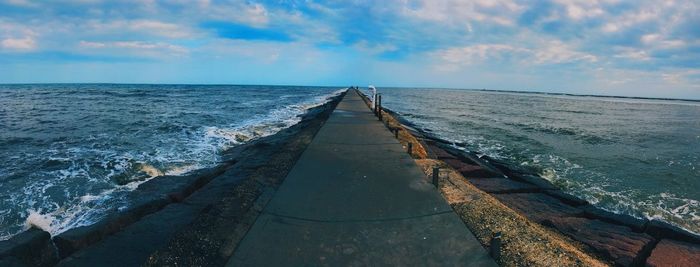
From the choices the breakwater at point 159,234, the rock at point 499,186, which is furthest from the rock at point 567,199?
the breakwater at point 159,234

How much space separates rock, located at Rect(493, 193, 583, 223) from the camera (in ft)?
19.0

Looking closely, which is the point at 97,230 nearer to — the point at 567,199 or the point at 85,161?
the point at 85,161

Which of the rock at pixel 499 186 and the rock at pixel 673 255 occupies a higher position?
the rock at pixel 673 255

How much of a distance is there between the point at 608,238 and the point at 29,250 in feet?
23.4

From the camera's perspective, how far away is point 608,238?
15.9 feet

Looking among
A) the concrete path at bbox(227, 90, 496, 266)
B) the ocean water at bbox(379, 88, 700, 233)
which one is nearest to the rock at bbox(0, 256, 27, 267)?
the concrete path at bbox(227, 90, 496, 266)

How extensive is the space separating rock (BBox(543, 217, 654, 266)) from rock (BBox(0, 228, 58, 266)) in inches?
254

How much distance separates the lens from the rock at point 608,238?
4.14 m

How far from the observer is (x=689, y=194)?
9.44 m

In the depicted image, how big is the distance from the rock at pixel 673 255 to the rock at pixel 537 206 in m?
1.36

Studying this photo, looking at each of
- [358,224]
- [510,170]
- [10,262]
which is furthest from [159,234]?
[510,170]

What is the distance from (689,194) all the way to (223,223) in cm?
1190

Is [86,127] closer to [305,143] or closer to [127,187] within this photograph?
[127,187]

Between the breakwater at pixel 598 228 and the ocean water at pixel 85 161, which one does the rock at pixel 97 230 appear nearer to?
the ocean water at pixel 85 161
